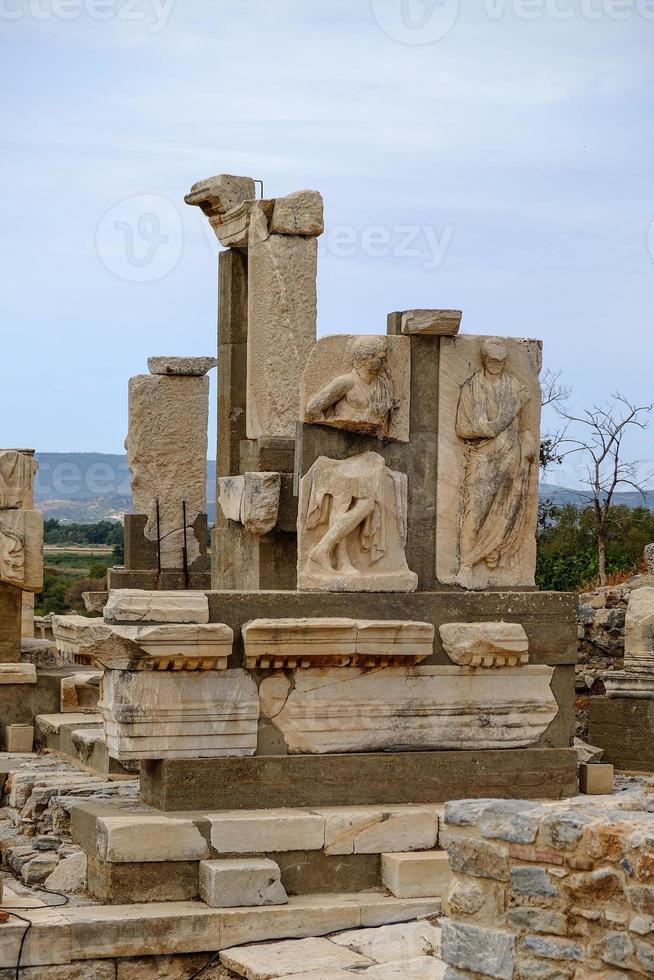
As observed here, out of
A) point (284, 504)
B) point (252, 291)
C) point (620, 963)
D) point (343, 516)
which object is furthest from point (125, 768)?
point (620, 963)

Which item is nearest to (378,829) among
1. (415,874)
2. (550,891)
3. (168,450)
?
(415,874)

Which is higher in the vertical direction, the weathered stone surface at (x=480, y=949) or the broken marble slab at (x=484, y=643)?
the broken marble slab at (x=484, y=643)

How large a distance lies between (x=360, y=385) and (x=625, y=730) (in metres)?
4.77

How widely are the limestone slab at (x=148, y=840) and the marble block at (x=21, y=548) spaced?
548 centimetres

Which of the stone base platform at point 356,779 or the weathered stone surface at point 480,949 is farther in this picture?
the stone base platform at point 356,779

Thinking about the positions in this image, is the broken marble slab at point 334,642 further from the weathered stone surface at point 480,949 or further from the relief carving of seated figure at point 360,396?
the weathered stone surface at point 480,949

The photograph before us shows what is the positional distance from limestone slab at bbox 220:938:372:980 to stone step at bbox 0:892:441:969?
114mm

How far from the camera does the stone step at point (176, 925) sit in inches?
311

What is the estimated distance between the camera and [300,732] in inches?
362

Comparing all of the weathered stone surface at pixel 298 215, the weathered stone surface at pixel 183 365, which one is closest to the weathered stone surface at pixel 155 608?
the weathered stone surface at pixel 298 215

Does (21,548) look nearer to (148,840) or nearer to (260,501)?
(260,501)

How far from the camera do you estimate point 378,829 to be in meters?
9.02

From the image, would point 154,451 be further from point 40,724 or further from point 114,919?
point 114,919

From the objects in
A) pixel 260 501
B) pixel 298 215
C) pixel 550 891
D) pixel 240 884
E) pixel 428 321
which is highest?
pixel 298 215
